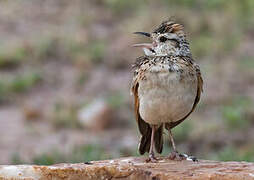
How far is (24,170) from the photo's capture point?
5.68 m

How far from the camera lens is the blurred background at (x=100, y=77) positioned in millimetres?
11188

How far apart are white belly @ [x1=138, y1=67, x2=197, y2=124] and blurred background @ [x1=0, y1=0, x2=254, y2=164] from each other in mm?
3088

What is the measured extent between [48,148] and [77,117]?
47.7 inches

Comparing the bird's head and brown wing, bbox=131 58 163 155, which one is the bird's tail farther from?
the bird's head

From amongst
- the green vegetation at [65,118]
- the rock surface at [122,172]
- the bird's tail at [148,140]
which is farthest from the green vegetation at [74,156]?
the rock surface at [122,172]

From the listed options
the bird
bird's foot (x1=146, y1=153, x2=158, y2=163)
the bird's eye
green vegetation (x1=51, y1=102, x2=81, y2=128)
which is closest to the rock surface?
bird's foot (x1=146, y1=153, x2=158, y2=163)

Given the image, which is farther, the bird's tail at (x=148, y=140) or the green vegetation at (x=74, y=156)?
the green vegetation at (x=74, y=156)

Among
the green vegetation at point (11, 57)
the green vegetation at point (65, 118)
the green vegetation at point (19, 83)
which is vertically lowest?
the green vegetation at point (65, 118)

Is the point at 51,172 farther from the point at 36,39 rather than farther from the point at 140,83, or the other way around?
the point at 36,39

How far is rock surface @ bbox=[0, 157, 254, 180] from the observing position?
18.3 ft

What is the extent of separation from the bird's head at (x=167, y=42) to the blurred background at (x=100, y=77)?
3.15m

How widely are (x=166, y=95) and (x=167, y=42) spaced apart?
24.9 inches

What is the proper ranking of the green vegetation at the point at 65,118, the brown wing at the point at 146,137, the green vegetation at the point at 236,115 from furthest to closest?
the green vegetation at the point at 65,118 < the green vegetation at the point at 236,115 < the brown wing at the point at 146,137

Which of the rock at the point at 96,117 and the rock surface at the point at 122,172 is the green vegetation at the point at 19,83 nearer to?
the rock at the point at 96,117
